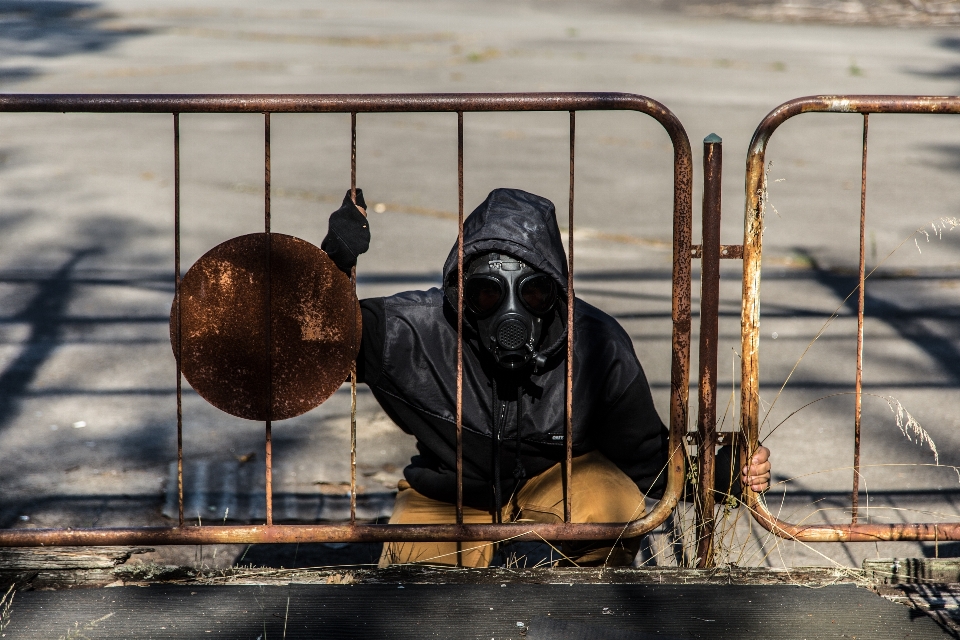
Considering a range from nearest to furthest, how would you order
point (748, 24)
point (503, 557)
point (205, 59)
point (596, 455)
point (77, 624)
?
point (77, 624) < point (596, 455) < point (503, 557) < point (205, 59) < point (748, 24)

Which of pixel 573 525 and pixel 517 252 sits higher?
pixel 517 252

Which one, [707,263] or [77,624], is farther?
[707,263]

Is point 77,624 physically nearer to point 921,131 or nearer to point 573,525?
point 573,525

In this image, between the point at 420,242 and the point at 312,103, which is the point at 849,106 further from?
the point at 420,242

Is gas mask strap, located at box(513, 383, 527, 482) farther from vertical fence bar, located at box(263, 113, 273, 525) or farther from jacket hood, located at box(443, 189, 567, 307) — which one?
vertical fence bar, located at box(263, 113, 273, 525)

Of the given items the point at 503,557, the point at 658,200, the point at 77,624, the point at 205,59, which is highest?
the point at 205,59

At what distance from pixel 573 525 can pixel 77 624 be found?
130 centimetres

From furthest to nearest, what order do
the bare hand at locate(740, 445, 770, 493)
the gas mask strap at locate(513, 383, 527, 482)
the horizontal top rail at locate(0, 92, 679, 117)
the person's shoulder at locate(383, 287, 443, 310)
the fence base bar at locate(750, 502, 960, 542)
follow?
the person's shoulder at locate(383, 287, 443, 310) → the gas mask strap at locate(513, 383, 527, 482) → the bare hand at locate(740, 445, 770, 493) → the fence base bar at locate(750, 502, 960, 542) → the horizontal top rail at locate(0, 92, 679, 117)

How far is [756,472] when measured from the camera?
292cm

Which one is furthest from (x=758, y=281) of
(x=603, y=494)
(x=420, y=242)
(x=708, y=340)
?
(x=420, y=242)

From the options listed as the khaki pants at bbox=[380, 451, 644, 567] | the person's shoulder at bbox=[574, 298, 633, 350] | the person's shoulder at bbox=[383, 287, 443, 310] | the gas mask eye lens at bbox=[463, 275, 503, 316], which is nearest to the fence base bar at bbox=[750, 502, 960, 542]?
the khaki pants at bbox=[380, 451, 644, 567]

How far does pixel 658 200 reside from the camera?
339 inches

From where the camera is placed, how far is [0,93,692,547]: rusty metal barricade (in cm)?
267

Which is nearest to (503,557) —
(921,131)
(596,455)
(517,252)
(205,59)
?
(596,455)
